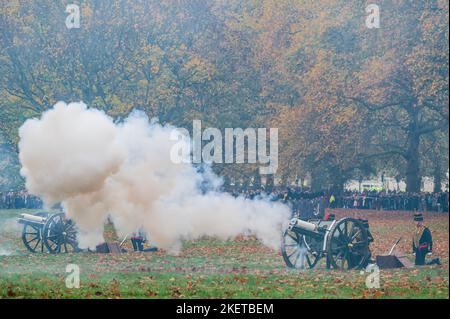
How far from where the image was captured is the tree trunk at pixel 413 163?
38.2 meters

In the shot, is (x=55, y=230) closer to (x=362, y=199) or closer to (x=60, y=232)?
(x=60, y=232)

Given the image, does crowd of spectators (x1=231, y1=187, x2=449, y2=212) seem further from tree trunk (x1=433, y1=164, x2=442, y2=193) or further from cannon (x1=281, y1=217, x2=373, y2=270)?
cannon (x1=281, y1=217, x2=373, y2=270)

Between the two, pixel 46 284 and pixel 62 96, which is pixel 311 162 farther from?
pixel 46 284

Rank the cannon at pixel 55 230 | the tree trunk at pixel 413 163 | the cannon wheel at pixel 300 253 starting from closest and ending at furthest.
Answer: the cannon wheel at pixel 300 253 < the cannon at pixel 55 230 < the tree trunk at pixel 413 163

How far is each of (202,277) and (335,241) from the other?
3.48 metres

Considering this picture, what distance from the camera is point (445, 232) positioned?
30.3m

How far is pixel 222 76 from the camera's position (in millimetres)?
40750

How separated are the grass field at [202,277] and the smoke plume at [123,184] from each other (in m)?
0.93

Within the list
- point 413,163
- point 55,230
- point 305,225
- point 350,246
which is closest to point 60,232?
point 55,230

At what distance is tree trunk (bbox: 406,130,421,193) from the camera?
38.2 meters

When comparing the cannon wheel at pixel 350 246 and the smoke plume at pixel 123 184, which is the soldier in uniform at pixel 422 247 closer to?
the cannon wheel at pixel 350 246

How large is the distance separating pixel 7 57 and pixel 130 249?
1603 centimetres

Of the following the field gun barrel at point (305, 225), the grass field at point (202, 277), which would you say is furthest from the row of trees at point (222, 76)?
the field gun barrel at point (305, 225)

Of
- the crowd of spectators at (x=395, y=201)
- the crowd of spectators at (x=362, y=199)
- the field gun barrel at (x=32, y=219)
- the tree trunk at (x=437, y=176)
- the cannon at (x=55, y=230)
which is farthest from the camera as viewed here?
the tree trunk at (x=437, y=176)
